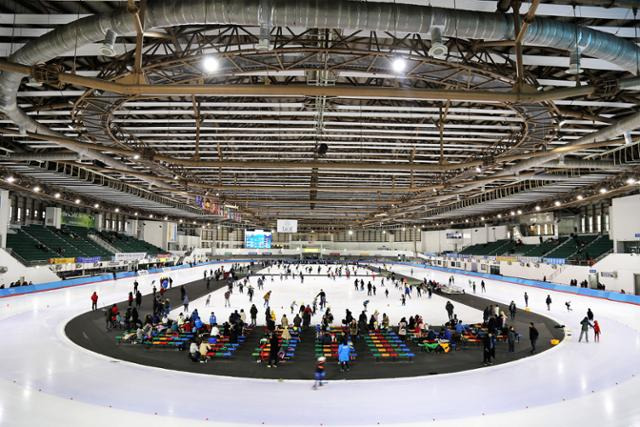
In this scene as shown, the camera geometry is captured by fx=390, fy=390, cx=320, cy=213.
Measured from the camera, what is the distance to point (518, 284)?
148 ft

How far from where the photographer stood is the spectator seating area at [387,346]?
14.0m

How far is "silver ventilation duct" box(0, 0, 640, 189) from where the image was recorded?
304 inches

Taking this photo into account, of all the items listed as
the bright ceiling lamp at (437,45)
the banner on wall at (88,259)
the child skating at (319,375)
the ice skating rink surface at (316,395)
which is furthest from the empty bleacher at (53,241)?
the bright ceiling lamp at (437,45)

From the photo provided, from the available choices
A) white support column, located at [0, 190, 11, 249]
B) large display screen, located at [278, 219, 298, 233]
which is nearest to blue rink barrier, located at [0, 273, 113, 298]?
white support column, located at [0, 190, 11, 249]

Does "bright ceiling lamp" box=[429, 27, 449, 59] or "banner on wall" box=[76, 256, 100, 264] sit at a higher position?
"bright ceiling lamp" box=[429, 27, 449, 59]

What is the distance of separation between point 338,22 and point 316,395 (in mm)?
9165

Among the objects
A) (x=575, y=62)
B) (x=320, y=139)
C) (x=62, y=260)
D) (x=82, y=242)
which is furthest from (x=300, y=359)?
(x=82, y=242)

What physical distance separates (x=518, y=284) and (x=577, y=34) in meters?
42.0

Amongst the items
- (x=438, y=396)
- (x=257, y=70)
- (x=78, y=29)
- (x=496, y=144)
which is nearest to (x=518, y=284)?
(x=496, y=144)

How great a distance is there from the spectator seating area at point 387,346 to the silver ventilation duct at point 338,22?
10.5 metres

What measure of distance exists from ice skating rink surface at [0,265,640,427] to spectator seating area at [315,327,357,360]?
2.77 meters

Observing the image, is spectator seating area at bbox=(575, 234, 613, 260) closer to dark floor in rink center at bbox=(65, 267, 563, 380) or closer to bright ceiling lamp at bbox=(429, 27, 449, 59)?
dark floor in rink center at bbox=(65, 267, 563, 380)

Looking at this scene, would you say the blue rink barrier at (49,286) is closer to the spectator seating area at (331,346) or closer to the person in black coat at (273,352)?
the spectator seating area at (331,346)

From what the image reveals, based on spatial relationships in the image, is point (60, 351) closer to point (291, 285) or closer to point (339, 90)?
point (339, 90)
